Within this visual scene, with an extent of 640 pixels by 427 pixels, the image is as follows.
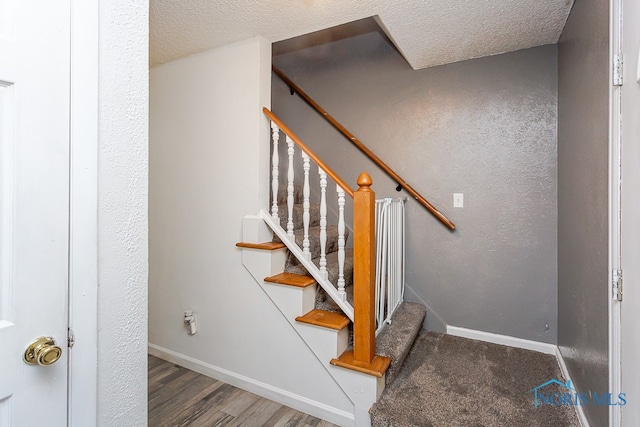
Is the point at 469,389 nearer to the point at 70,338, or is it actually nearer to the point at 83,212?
the point at 70,338

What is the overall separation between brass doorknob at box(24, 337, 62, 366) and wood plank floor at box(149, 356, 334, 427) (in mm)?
1378

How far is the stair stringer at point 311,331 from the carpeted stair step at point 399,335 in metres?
0.13

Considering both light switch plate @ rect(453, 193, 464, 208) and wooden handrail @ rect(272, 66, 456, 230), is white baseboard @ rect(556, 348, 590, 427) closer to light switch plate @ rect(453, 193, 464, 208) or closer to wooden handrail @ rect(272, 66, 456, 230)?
wooden handrail @ rect(272, 66, 456, 230)

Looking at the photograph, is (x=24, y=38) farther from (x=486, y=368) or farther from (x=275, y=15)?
(x=486, y=368)

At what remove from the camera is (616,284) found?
40.4 inches

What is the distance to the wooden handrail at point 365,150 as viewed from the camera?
93.6 inches

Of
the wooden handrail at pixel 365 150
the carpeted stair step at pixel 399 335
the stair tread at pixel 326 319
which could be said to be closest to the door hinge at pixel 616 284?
the carpeted stair step at pixel 399 335

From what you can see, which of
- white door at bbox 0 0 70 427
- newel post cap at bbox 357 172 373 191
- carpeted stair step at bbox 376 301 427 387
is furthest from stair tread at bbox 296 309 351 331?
white door at bbox 0 0 70 427

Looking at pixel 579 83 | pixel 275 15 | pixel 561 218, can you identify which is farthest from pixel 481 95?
pixel 275 15

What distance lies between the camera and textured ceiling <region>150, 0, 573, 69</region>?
1698 millimetres

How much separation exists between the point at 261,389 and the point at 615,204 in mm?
2068

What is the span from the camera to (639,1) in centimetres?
88

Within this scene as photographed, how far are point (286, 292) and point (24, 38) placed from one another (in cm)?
155

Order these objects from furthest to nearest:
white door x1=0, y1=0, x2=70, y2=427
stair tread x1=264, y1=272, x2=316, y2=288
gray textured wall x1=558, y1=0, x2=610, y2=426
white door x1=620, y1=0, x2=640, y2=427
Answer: stair tread x1=264, y1=272, x2=316, y2=288
gray textured wall x1=558, y1=0, x2=610, y2=426
white door x1=620, y1=0, x2=640, y2=427
white door x1=0, y1=0, x2=70, y2=427
